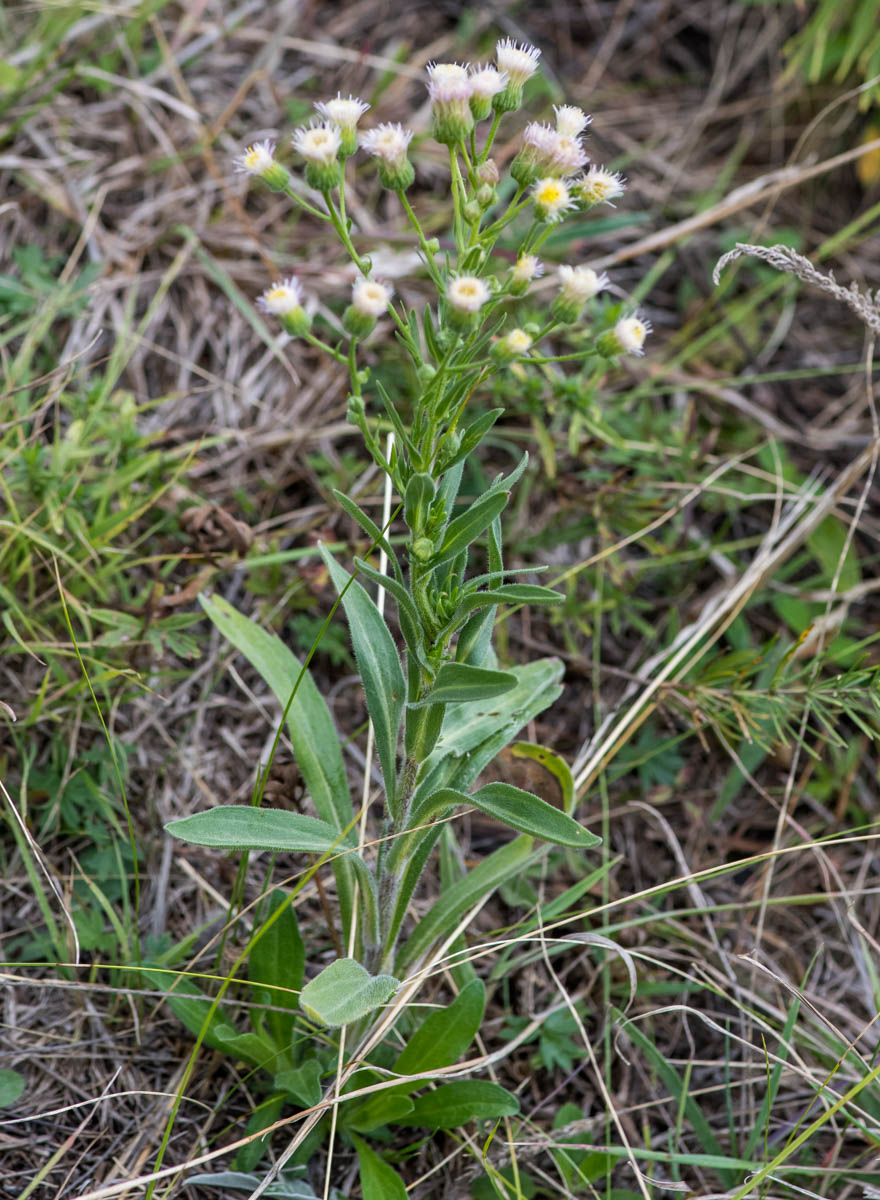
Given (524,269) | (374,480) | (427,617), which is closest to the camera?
(524,269)

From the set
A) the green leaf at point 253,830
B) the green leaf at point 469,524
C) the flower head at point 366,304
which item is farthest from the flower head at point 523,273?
the green leaf at point 253,830

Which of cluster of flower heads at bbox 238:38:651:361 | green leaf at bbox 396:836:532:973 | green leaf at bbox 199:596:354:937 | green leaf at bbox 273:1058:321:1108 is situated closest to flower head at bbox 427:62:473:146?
cluster of flower heads at bbox 238:38:651:361

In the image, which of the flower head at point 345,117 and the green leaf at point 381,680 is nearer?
the flower head at point 345,117

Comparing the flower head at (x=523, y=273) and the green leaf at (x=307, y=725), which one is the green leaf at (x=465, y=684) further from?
the flower head at (x=523, y=273)

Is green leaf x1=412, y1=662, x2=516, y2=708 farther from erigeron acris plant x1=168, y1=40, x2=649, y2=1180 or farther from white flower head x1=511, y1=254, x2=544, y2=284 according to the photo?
white flower head x1=511, y1=254, x2=544, y2=284

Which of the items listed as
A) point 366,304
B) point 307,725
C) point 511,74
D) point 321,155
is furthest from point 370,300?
point 307,725

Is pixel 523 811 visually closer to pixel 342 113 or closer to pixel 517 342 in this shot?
pixel 517 342
